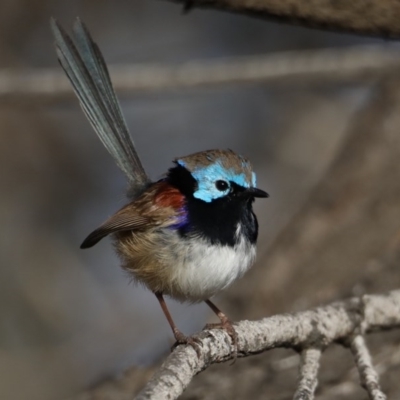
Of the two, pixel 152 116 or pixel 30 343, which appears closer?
pixel 30 343

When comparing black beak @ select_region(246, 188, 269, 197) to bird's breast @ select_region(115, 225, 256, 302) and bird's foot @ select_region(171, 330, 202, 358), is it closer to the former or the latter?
bird's breast @ select_region(115, 225, 256, 302)

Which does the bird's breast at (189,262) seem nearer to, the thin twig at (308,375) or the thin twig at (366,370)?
the thin twig at (308,375)

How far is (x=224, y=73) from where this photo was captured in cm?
590

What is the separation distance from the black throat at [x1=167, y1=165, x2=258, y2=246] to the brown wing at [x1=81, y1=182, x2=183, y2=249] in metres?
0.08

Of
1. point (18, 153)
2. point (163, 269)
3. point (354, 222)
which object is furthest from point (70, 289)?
point (163, 269)

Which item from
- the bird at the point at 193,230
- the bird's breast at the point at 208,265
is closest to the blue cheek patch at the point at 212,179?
the bird at the point at 193,230

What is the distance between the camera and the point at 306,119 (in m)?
8.78

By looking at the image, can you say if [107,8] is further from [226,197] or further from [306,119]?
[226,197]

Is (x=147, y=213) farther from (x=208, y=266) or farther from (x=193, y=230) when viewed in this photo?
(x=208, y=266)

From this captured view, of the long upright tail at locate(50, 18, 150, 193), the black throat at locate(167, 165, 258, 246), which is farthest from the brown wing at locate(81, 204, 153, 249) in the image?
the long upright tail at locate(50, 18, 150, 193)

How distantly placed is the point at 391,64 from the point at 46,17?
12.5 feet

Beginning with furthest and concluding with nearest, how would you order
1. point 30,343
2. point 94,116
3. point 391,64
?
point 30,343 → point 391,64 → point 94,116

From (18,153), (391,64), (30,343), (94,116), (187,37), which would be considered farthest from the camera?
(187,37)

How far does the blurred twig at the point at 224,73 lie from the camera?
18.4 ft
